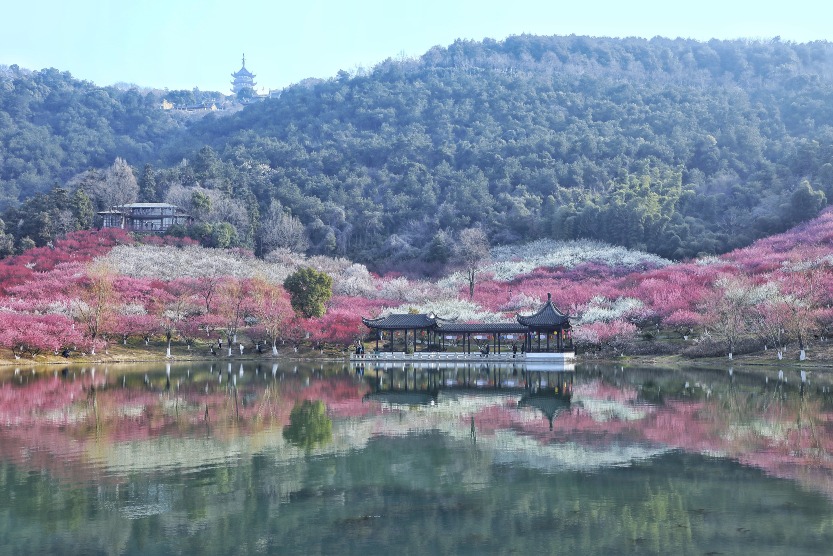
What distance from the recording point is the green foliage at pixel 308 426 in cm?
2339

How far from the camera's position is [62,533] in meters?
14.5

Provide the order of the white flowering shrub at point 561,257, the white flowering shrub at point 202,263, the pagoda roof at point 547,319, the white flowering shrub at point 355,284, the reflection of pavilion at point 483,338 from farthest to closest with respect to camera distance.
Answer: the white flowering shrub at point 561,257, the white flowering shrub at point 355,284, the white flowering shrub at point 202,263, the reflection of pavilion at point 483,338, the pagoda roof at point 547,319

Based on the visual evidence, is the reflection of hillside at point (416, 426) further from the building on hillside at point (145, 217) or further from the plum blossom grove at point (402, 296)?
the building on hillside at point (145, 217)

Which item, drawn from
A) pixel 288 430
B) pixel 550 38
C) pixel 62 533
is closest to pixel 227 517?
pixel 62 533

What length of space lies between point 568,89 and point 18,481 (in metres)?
135

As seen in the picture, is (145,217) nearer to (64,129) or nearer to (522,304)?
(522,304)

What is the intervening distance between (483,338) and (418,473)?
140ft

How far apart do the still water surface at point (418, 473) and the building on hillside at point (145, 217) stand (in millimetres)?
61759

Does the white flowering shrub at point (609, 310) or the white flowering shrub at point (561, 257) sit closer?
the white flowering shrub at point (609, 310)

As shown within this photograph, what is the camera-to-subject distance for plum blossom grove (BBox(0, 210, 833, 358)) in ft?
170

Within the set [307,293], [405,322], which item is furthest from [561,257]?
[307,293]

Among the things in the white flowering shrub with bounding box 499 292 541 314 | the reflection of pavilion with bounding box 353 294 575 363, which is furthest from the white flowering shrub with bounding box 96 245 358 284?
the white flowering shrub with bounding box 499 292 541 314

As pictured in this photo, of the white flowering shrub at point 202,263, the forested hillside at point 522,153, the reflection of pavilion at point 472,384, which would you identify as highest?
the forested hillside at point 522,153

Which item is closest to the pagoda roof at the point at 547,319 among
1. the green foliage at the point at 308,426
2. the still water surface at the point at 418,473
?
the still water surface at the point at 418,473
